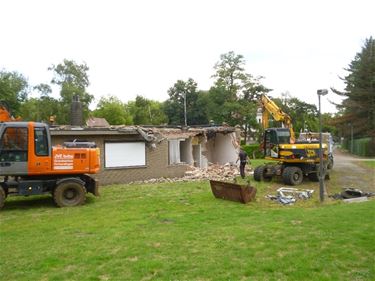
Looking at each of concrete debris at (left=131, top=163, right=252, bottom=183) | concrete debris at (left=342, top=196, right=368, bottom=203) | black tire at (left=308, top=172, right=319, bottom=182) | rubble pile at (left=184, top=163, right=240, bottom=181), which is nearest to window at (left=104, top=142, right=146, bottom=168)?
concrete debris at (left=131, top=163, right=252, bottom=183)

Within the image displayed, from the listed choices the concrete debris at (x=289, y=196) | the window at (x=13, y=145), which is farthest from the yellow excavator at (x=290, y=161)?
the window at (x=13, y=145)

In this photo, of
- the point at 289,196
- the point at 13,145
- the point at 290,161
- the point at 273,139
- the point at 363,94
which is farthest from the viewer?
the point at 363,94

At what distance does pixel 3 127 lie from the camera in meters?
12.6

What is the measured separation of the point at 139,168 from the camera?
2077 centimetres

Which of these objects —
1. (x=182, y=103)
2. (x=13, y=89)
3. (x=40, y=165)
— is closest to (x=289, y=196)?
(x=40, y=165)

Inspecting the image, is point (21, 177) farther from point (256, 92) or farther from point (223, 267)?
point (256, 92)

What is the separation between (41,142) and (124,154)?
297 inches

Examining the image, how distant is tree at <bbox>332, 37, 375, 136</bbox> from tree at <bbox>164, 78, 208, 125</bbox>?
27994mm

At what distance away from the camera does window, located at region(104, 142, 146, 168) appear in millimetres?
20078

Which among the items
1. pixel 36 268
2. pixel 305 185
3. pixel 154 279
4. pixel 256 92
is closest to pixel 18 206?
pixel 36 268

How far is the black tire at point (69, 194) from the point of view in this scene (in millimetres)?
13461

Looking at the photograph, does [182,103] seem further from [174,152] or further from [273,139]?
[273,139]

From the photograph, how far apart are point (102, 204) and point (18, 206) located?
9.10 feet

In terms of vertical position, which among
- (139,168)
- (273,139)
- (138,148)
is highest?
(273,139)
